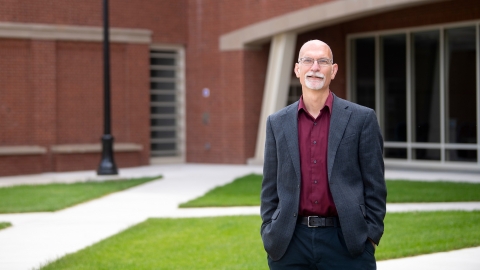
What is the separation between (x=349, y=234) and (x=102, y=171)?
15.9 meters

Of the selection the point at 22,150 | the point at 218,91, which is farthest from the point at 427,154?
the point at 22,150

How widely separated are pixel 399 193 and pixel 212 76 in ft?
34.8

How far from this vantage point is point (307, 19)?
21.1 metres

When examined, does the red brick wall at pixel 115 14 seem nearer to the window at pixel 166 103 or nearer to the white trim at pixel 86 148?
the window at pixel 166 103

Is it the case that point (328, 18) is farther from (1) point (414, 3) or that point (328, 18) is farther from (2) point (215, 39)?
(2) point (215, 39)

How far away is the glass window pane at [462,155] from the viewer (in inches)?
826

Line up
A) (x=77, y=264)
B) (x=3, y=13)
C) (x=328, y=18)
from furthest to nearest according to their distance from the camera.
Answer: (x=3, y=13)
(x=328, y=18)
(x=77, y=264)

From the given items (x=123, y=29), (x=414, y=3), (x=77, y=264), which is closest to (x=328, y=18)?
(x=414, y=3)

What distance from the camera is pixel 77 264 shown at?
9.05m

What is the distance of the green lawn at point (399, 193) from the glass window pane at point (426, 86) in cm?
486

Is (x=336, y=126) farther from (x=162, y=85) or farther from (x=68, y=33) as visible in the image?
(x=162, y=85)

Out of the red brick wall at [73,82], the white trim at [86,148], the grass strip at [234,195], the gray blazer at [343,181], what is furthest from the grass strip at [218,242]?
the red brick wall at [73,82]

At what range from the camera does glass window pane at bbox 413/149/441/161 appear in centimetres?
2194

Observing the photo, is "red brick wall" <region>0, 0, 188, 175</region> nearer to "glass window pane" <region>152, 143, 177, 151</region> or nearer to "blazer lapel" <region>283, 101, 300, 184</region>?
"glass window pane" <region>152, 143, 177, 151</region>
